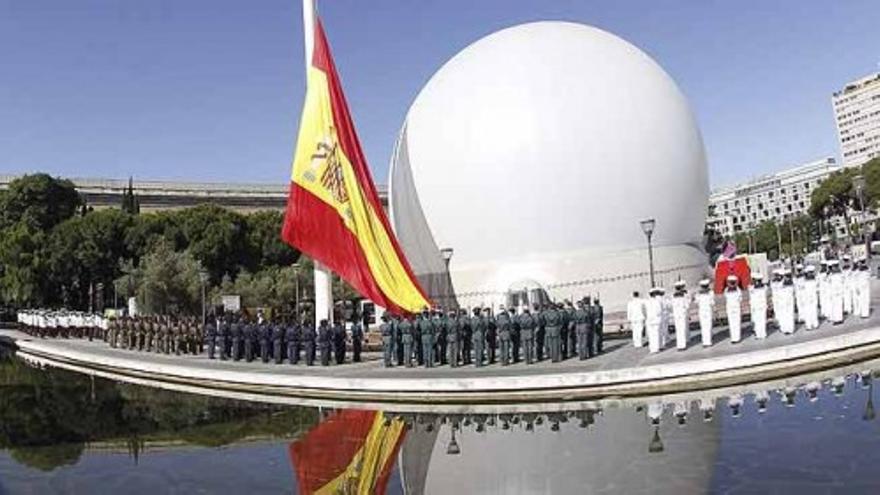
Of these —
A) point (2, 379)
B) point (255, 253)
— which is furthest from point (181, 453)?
point (255, 253)

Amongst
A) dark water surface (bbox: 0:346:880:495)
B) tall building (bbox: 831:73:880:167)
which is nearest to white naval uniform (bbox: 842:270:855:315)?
dark water surface (bbox: 0:346:880:495)

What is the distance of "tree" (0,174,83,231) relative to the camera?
68.9 meters

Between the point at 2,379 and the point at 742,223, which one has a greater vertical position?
the point at 742,223

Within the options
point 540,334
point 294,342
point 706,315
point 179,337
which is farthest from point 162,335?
→ point 706,315

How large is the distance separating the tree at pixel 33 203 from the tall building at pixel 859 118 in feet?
478

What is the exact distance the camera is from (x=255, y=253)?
6341 cm

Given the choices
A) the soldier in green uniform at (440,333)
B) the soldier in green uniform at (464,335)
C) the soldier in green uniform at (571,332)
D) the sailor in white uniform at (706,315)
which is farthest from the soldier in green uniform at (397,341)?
the sailor in white uniform at (706,315)

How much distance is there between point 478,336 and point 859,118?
563 feet

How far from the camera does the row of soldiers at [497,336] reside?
1730 centimetres

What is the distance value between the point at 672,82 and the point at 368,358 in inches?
727

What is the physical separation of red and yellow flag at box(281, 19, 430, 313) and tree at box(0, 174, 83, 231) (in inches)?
2015

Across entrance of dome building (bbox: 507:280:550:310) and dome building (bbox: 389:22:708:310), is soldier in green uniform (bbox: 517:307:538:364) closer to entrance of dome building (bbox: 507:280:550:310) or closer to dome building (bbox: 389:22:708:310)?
entrance of dome building (bbox: 507:280:550:310)

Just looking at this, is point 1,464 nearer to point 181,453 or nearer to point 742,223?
point 181,453

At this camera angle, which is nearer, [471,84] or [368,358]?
[368,358]
